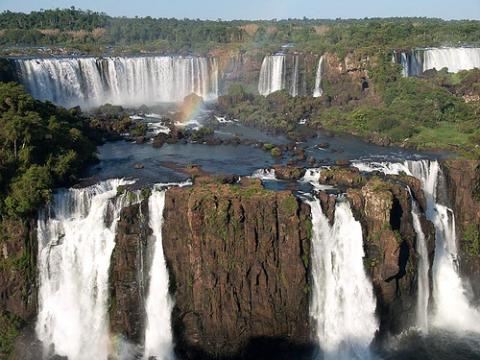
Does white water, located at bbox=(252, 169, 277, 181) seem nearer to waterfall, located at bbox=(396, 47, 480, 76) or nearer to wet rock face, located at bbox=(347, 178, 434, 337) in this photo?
wet rock face, located at bbox=(347, 178, 434, 337)

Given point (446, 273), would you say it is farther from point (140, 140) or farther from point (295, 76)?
point (295, 76)

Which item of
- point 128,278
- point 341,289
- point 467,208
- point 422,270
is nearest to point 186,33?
point 467,208

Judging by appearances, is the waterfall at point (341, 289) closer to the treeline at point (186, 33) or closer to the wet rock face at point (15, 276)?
the wet rock face at point (15, 276)

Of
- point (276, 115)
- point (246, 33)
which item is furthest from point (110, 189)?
point (246, 33)

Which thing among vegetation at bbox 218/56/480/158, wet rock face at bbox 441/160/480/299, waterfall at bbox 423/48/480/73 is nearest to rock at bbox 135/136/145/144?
vegetation at bbox 218/56/480/158

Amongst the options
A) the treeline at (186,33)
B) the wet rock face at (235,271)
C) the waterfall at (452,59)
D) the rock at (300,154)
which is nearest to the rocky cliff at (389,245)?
the wet rock face at (235,271)

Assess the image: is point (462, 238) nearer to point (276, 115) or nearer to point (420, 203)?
point (420, 203)
